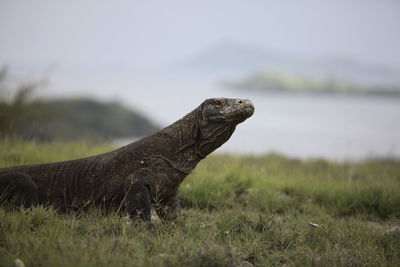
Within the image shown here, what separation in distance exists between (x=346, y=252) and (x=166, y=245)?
229 centimetres

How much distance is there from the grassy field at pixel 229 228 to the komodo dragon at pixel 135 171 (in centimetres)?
22

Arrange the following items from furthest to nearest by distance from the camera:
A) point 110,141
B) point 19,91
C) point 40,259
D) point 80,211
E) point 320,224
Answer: point 19,91 < point 110,141 < point 320,224 < point 80,211 < point 40,259

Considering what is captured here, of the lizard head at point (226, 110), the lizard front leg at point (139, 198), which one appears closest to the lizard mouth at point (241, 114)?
the lizard head at point (226, 110)

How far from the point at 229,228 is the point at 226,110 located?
175 cm

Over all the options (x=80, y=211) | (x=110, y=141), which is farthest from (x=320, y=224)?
(x=110, y=141)

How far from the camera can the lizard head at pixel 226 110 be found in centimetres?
564

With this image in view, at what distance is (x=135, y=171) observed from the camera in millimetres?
5961

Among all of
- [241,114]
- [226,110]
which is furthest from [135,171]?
[241,114]

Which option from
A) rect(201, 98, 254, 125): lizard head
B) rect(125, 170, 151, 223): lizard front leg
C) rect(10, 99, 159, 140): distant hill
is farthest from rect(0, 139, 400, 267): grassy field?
rect(10, 99, 159, 140): distant hill

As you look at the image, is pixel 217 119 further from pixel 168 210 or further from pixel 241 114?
pixel 168 210

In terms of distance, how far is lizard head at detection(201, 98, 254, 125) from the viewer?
5.64 meters

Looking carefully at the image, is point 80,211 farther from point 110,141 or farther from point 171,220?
point 110,141

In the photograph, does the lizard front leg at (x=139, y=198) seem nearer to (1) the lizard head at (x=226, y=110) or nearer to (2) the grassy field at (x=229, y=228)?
(2) the grassy field at (x=229, y=228)

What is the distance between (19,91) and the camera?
47.8 feet
